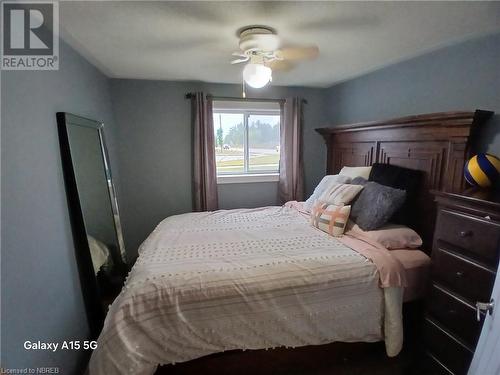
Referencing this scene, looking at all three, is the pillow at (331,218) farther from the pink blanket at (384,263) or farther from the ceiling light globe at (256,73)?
the ceiling light globe at (256,73)

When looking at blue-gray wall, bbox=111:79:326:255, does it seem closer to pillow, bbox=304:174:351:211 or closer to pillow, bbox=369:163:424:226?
pillow, bbox=304:174:351:211

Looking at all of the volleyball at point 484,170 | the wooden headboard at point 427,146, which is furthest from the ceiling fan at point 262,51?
the volleyball at point 484,170

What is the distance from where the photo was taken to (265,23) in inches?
60.6

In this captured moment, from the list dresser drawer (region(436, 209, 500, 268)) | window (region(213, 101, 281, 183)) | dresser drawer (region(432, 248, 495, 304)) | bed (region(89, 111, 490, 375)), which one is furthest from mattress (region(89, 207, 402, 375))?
window (region(213, 101, 281, 183))

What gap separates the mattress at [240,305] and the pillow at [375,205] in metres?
0.35

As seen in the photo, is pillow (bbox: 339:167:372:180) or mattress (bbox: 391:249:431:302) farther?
pillow (bbox: 339:167:372:180)

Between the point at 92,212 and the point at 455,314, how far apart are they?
8.24ft

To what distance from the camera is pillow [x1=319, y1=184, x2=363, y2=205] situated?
2.12 m

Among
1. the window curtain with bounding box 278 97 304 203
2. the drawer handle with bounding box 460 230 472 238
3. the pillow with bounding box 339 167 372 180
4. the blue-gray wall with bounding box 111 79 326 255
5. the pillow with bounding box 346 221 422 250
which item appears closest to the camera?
the drawer handle with bounding box 460 230 472 238

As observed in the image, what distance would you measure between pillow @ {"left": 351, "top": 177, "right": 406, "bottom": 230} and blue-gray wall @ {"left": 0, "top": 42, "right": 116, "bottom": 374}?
215cm

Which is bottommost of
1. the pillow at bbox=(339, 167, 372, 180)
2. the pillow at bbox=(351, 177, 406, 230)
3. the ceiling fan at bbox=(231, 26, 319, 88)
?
the pillow at bbox=(351, 177, 406, 230)

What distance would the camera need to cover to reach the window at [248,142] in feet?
11.2

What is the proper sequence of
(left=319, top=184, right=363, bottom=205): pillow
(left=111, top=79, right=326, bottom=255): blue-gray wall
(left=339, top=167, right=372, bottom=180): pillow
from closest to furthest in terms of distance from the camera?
(left=319, top=184, right=363, bottom=205): pillow < (left=339, top=167, right=372, bottom=180): pillow < (left=111, top=79, right=326, bottom=255): blue-gray wall

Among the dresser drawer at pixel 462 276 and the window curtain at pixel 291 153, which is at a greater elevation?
the window curtain at pixel 291 153
